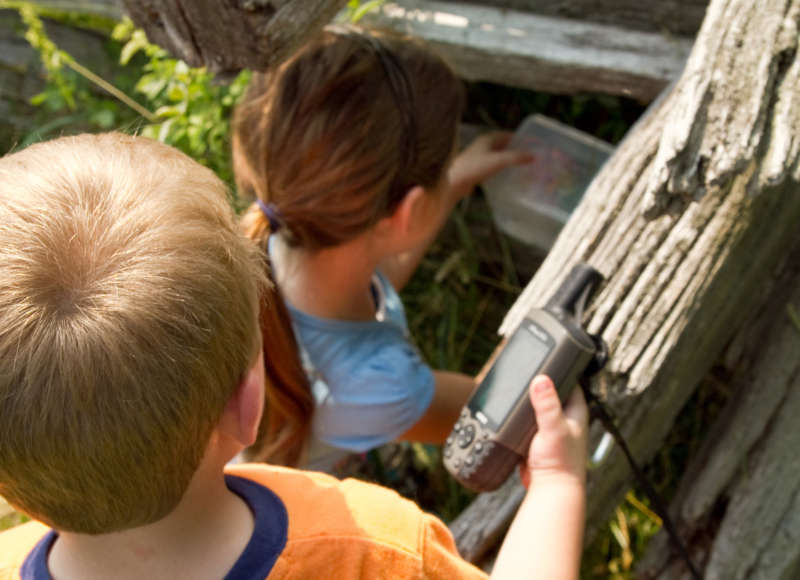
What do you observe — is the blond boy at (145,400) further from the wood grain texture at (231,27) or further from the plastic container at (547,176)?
the plastic container at (547,176)

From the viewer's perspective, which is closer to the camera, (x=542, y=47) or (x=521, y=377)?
(x=521, y=377)

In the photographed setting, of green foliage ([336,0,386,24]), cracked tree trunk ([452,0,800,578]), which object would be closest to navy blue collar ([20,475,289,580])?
cracked tree trunk ([452,0,800,578])

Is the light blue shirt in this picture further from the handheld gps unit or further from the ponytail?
the handheld gps unit

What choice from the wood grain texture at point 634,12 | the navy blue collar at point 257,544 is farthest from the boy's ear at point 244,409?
the wood grain texture at point 634,12

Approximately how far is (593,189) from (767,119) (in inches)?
14.9

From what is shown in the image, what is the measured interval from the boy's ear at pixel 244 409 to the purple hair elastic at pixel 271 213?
75 cm

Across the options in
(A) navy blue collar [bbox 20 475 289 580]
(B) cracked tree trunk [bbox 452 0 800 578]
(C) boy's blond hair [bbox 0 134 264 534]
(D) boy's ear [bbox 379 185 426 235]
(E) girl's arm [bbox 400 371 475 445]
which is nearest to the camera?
(C) boy's blond hair [bbox 0 134 264 534]

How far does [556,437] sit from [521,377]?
0.11 metres

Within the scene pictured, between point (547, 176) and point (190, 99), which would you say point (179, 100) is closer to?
point (190, 99)

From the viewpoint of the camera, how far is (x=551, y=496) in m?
1.34

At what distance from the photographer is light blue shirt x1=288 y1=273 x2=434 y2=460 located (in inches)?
76.4

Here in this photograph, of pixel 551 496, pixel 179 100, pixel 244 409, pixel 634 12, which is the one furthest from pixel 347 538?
pixel 634 12

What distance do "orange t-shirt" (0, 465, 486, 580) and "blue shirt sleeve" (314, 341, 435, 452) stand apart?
0.67 m

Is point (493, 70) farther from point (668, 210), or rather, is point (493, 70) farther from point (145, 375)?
point (145, 375)
